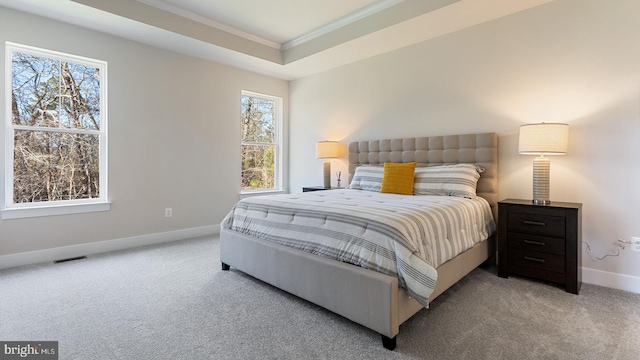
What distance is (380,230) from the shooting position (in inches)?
69.2

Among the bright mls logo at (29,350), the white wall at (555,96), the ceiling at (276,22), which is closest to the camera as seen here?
the bright mls logo at (29,350)

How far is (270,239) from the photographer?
240 centimetres

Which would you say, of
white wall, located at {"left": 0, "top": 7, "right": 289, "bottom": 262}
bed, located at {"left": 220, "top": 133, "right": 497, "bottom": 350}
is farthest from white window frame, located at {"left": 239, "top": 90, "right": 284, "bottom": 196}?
bed, located at {"left": 220, "top": 133, "right": 497, "bottom": 350}

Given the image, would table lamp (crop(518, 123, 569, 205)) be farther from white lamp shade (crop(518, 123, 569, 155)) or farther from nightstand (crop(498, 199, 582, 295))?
nightstand (crop(498, 199, 582, 295))

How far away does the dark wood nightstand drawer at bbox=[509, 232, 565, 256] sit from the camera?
2412mm

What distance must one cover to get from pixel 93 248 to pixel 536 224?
4.42 meters

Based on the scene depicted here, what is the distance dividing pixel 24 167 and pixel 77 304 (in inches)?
72.1

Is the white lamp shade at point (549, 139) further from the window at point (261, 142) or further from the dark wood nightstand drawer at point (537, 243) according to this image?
the window at point (261, 142)

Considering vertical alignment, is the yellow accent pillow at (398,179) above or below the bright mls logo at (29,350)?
above

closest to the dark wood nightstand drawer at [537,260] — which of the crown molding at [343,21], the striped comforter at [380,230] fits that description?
the striped comforter at [380,230]

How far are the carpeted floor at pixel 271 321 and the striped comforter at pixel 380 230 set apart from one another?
0.36 metres

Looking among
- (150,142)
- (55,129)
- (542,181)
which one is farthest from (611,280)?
(55,129)

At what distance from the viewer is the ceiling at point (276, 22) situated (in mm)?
2912

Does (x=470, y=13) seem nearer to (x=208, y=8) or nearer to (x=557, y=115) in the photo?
(x=557, y=115)
